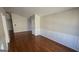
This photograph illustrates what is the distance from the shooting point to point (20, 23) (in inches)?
262

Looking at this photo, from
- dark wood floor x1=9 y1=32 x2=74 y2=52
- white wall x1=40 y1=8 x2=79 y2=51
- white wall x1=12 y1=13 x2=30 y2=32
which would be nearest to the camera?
white wall x1=40 y1=8 x2=79 y2=51

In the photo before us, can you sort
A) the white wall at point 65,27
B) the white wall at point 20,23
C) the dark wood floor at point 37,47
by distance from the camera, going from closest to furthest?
the white wall at point 65,27
the dark wood floor at point 37,47
the white wall at point 20,23

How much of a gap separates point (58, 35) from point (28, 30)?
371 cm

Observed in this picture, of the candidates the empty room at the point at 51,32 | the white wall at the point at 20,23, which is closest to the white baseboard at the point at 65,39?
the empty room at the point at 51,32

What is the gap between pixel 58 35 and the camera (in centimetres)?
370

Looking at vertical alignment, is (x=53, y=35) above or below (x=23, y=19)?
below

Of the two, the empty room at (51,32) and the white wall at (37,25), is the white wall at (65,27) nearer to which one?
the empty room at (51,32)

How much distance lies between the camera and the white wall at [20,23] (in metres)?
6.41

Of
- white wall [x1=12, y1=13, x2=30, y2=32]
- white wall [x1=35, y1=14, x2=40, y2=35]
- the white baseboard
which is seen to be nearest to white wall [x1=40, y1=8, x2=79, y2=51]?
the white baseboard

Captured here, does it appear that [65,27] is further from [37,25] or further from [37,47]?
[37,25]

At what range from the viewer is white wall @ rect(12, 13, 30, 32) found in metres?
6.41

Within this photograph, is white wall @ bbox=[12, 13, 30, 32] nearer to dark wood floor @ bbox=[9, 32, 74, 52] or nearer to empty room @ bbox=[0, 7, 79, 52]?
empty room @ bbox=[0, 7, 79, 52]
